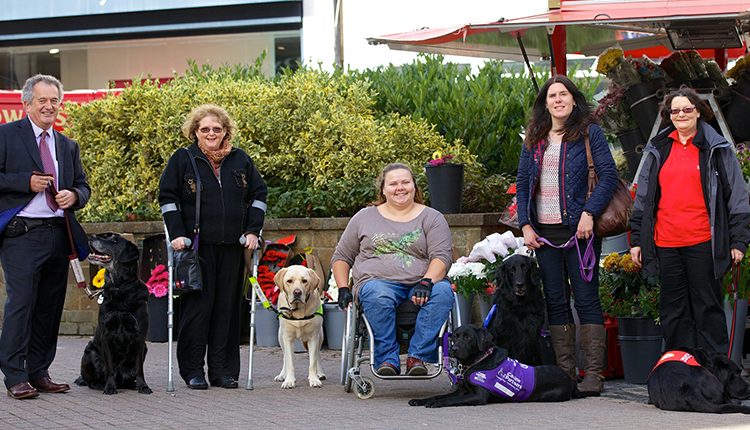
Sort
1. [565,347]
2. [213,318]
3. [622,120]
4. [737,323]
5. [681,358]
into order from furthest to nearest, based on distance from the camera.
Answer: [622,120], [213,318], [737,323], [565,347], [681,358]

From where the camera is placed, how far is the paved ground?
23.9 ft

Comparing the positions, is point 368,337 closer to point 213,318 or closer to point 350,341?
point 350,341

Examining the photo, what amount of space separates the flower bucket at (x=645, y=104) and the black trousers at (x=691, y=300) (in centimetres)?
260

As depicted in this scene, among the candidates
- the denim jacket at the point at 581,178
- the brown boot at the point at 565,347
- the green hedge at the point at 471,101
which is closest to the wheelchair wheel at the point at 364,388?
the brown boot at the point at 565,347

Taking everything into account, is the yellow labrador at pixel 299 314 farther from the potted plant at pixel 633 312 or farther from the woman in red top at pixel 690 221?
the woman in red top at pixel 690 221

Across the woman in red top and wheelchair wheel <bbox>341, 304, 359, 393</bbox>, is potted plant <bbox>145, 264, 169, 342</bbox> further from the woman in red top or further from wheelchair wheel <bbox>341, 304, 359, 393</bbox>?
the woman in red top

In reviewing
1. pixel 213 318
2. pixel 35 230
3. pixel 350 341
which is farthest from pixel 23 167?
pixel 350 341

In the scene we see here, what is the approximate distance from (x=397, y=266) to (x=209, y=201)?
4.99 ft

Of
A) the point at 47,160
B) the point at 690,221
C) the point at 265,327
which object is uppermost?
the point at 47,160

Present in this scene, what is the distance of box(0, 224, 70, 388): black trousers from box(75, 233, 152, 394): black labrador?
0.33 meters

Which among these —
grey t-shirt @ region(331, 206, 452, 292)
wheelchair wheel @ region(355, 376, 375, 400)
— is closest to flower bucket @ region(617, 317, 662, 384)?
grey t-shirt @ region(331, 206, 452, 292)

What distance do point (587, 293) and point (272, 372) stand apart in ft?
9.58

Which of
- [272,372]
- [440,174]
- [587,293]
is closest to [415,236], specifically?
[587,293]

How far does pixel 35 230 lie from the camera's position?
859cm
